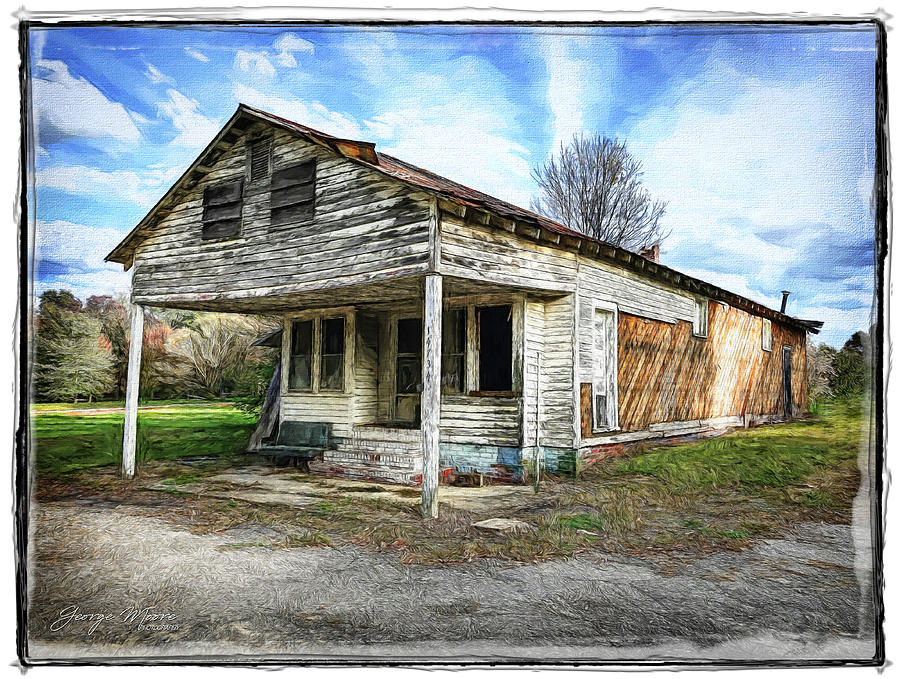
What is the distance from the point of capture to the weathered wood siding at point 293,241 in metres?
7.41

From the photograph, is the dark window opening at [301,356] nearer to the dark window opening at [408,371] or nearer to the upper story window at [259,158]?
the dark window opening at [408,371]

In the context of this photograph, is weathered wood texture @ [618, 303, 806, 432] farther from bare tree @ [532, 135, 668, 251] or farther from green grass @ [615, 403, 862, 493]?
bare tree @ [532, 135, 668, 251]

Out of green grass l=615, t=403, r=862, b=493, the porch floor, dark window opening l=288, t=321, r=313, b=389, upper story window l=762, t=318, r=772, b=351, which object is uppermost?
upper story window l=762, t=318, r=772, b=351

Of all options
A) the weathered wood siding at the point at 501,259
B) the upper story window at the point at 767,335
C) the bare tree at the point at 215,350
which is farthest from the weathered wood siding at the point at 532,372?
the bare tree at the point at 215,350

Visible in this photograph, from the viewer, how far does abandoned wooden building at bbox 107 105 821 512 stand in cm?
749

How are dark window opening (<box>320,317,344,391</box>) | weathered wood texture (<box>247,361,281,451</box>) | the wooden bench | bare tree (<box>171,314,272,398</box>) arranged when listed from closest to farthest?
the wooden bench
dark window opening (<box>320,317,344,391</box>)
weathered wood texture (<box>247,361,281,451</box>)
bare tree (<box>171,314,272,398</box>)

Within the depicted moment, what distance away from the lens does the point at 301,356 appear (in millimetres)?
11898

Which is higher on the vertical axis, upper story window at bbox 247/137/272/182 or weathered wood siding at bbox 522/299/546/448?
upper story window at bbox 247/137/272/182

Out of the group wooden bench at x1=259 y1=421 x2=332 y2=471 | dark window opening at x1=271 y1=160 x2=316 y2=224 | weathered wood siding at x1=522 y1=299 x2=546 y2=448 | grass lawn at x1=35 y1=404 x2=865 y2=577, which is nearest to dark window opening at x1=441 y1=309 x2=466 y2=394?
weathered wood siding at x1=522 y1=299 x2=546 y2=448

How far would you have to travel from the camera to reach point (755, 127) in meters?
5.36

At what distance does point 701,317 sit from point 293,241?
334 inches

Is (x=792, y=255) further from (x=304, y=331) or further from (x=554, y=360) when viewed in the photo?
(x=304, y=331)

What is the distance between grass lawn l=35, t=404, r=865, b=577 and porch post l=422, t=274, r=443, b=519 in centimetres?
29

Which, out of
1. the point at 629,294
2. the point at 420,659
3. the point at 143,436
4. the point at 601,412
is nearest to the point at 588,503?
the point at 601,412
